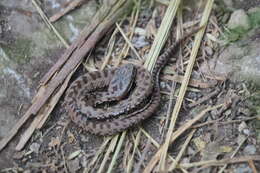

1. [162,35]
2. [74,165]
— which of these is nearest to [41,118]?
[74,165]

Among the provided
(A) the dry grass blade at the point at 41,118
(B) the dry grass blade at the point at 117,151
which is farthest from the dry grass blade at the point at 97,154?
(A) the dry grass blade at the point at 41,118

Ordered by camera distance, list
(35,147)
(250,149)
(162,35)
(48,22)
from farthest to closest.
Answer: (48,22)
(162,35)
(35,147)
(250,149)

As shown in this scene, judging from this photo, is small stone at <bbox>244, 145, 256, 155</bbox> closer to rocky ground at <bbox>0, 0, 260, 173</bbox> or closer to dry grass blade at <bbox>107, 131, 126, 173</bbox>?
rocky ground at <bbox>0, 0, 260, 173</bbox>

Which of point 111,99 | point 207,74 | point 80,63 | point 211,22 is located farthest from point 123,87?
point 211,22

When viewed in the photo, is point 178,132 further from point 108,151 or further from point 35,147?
point 35,147

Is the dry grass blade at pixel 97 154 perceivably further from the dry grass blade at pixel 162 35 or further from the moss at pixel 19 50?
the moss at pixel 19 50

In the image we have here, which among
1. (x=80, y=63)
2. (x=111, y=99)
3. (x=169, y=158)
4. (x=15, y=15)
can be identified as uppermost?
(x=15, y=15)

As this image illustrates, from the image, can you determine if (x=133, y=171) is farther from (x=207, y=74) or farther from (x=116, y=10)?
(x=116, y=10)
